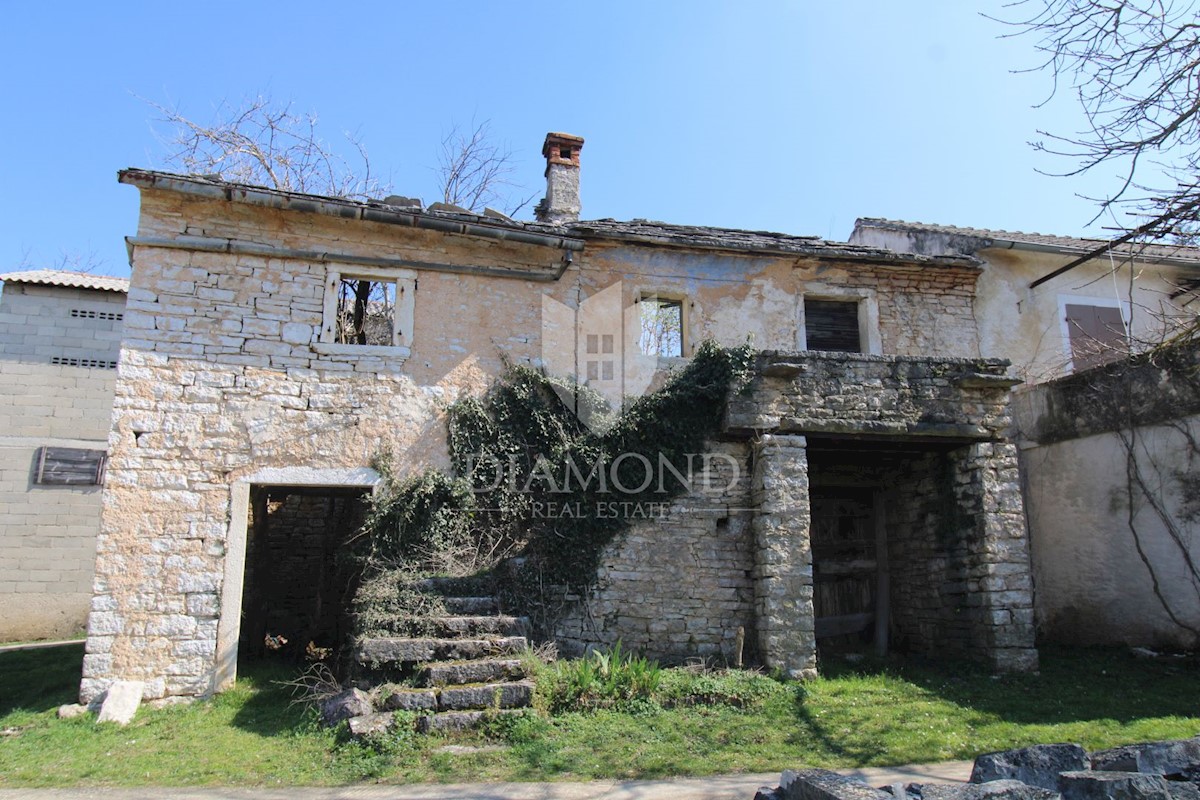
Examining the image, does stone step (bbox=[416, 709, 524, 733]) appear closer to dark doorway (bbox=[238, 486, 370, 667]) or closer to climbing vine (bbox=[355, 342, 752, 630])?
climbing vine (bbox=[355, 342, 752, 630])

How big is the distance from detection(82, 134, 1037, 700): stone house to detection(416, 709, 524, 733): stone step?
2.25m

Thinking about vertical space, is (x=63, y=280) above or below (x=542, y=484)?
above

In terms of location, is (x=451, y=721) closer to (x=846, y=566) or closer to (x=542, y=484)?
(x=542, y=484)

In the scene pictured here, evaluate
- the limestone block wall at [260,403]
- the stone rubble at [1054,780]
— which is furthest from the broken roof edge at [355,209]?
the stone rubble at [1054,780]

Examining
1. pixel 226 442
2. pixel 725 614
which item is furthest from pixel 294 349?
pixel 725 614

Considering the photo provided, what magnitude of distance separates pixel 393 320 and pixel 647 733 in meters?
5.58

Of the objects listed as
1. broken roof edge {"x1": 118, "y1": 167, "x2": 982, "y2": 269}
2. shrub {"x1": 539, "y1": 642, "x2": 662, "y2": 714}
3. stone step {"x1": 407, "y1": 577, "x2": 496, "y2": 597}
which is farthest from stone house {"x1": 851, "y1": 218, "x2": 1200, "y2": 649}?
stone step {"x1": 407, "y1": 577, "x2": 496, "y2": 597}

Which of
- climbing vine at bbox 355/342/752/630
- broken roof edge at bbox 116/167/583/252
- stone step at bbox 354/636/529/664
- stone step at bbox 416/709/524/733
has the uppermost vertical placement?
broken roof edge at bbox 116/167/583/252

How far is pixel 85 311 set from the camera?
562 inches

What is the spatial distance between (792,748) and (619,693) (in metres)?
1.52

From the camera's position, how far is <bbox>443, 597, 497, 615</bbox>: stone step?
25.9 ft

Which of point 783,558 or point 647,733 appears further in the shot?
point 783,558

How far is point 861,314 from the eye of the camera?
459 inches

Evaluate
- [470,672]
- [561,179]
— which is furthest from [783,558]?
[561,179]
